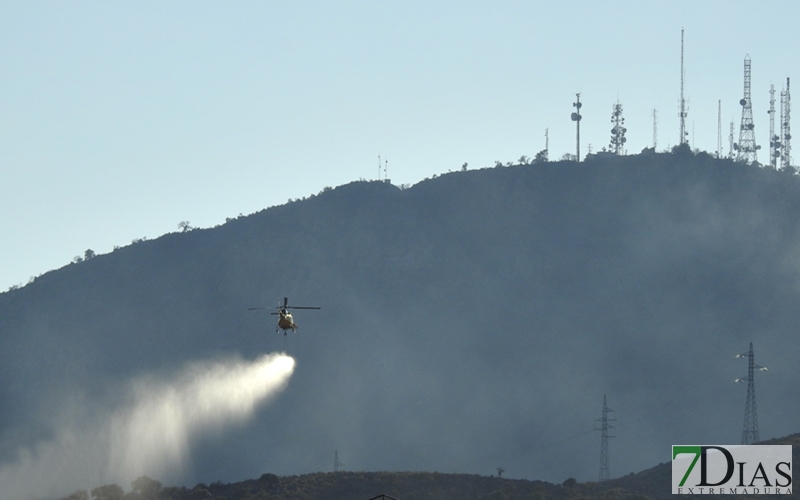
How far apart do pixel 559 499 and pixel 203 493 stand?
1767 inches

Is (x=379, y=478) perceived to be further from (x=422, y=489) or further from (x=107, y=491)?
(x=107, y=491)

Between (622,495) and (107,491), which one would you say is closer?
(622,495)

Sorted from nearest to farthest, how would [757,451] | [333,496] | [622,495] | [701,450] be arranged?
[701,450]
[757,451]
[622,495]
[333,496]

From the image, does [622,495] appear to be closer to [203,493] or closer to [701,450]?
[701,450]

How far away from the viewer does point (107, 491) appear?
17450 centimetres

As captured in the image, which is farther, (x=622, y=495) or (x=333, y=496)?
(x=333, y=496)

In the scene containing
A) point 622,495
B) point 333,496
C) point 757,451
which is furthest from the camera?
point 333,496

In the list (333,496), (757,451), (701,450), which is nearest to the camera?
(701,450)

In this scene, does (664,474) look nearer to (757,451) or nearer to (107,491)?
(757,451)

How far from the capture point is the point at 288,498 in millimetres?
162625

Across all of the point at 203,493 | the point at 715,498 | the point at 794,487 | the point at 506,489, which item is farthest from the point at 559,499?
the point at 203,493

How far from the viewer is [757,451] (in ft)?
474

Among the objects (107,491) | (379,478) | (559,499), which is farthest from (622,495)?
(107,491)

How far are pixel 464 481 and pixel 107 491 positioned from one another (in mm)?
47713
